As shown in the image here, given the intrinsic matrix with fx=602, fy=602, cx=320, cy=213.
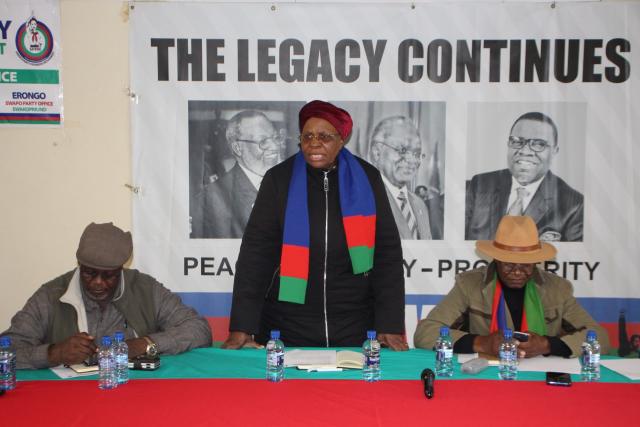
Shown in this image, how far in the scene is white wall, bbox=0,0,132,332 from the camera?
3629mm

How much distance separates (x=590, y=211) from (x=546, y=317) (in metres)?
1.17

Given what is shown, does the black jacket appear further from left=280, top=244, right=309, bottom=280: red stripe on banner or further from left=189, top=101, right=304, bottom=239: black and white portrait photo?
left=189, top=101, right=304, bottom=239: black and white portrait photo

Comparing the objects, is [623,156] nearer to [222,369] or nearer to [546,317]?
[546,317]

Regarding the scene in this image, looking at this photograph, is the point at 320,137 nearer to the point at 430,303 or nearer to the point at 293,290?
the point at 293,290

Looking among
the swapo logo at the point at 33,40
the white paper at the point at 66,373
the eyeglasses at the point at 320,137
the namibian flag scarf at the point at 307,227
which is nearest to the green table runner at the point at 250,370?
the white paper at the point at 66,373

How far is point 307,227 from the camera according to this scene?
2.76 metres

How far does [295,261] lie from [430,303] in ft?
4.35

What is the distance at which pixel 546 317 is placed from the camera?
2771 mm

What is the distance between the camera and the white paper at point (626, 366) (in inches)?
86.7

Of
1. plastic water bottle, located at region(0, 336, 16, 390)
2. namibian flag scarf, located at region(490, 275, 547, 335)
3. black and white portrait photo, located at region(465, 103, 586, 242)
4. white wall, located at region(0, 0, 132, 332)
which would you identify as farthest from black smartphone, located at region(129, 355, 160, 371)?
black and white portrait photo, located at region(465, 103, 586, 242)

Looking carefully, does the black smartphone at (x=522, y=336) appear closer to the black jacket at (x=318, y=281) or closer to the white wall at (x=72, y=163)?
the black jacket at (x=318, y=281)

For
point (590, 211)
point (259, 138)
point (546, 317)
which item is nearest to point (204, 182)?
point (259, 138)

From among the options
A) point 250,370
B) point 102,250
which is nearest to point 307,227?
point 250,370

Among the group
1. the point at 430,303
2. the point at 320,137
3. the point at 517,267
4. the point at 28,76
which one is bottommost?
the point at 430,303
